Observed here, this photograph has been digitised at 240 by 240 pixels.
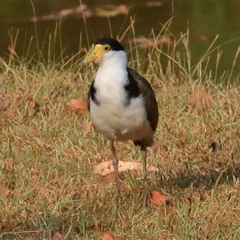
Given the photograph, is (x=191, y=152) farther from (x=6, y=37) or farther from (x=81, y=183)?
(x=6, y=37)

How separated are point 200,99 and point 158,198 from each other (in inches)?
63.9

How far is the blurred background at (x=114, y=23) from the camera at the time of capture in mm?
9344

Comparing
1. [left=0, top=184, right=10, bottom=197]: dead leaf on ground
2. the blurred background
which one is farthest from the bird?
the blurred background

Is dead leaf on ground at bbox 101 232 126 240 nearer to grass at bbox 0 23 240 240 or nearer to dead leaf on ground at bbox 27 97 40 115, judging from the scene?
grass at bbox 0 23 240 240

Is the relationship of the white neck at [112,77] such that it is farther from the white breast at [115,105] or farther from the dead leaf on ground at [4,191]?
the dead leaf on ground at [4,191]

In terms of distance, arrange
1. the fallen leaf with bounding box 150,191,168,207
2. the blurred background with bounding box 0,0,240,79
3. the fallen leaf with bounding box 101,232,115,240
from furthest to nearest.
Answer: the blurred background with bounding box 0,0,240,79 → the fallen leaf with bounding box 150,191,168,207 → the fallen leaf with bounding box 101,232,115,240

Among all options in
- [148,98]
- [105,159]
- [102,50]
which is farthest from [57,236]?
[105,159]

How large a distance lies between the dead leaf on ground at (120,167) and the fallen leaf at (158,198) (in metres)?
0.45

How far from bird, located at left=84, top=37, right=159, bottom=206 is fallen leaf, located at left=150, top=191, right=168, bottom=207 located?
416mm

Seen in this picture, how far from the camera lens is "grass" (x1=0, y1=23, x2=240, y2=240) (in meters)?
5.41

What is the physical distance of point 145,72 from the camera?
26.1ft

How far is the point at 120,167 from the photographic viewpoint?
627cm

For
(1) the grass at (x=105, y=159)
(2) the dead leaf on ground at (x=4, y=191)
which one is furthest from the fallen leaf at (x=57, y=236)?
(2) the dead leaf on ground at (x=4, y=191)

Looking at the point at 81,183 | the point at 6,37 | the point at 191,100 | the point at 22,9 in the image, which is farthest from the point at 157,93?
the point at 22,9
